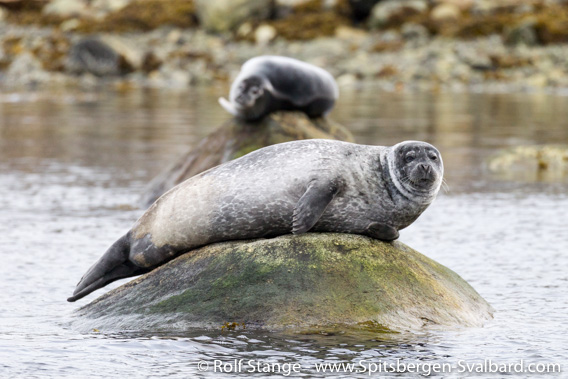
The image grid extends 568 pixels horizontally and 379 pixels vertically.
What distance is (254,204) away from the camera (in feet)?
23.6

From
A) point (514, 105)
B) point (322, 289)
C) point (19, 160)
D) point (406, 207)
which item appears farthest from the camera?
point (514, 105)

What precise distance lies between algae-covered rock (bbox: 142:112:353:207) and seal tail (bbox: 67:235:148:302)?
4314mm

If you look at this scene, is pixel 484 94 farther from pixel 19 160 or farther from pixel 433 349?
pixel 433 349

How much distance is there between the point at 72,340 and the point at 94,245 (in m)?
3.75

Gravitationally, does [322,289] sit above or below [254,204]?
below

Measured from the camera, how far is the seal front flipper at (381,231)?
23.5 feet

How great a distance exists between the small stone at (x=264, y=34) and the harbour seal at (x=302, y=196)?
41668mm

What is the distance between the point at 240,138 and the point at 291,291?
5669mm

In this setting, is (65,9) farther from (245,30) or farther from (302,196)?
(302,196)

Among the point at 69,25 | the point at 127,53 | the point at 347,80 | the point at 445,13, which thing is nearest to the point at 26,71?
the point at 127,53

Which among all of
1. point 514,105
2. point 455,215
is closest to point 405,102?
point 514,105

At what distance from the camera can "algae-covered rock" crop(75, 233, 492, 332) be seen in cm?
678

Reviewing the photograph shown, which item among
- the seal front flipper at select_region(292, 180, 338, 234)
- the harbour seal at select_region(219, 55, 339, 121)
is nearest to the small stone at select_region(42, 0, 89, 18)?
the harbour seal at select_region(219, 55, 339, 121)

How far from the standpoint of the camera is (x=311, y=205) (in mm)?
6949
